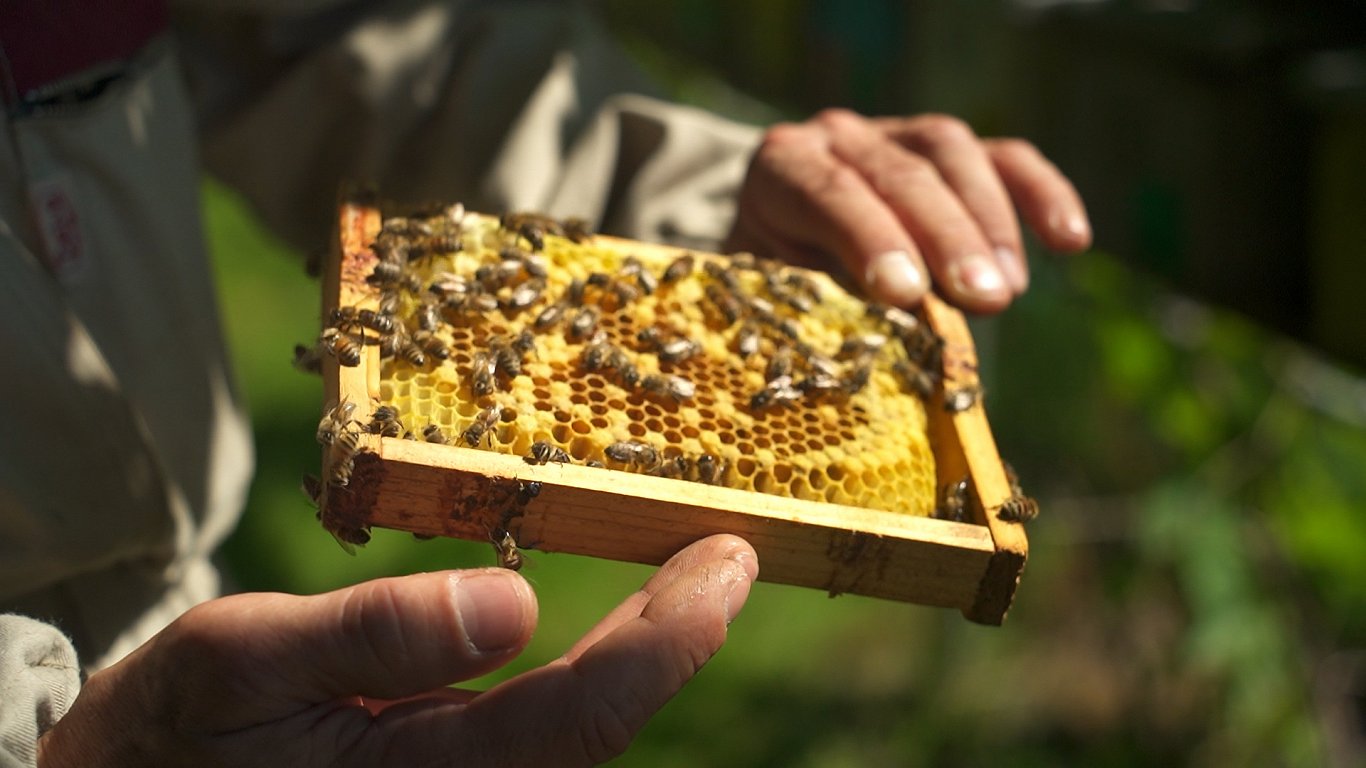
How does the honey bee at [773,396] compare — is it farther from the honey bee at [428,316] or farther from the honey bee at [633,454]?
the honey bee at [428,316]

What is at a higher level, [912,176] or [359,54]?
[359,54]

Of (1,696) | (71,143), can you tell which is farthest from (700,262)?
(1,696)

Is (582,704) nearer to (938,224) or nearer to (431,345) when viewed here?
(431,345)

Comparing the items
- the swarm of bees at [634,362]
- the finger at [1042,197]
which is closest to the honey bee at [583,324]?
the swarm of bees at [634,362]

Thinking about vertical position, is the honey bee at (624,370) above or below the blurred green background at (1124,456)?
above

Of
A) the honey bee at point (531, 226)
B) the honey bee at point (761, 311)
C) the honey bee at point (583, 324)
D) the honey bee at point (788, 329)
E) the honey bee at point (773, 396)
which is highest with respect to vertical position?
the honey bee at point (531, 226)

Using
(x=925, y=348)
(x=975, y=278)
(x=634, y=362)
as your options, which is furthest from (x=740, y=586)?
(x=975, y=278)

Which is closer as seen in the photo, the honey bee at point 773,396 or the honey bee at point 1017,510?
the honey bee at point 1017,510

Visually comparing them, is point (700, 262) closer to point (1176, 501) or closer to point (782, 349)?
point (782, 349)
